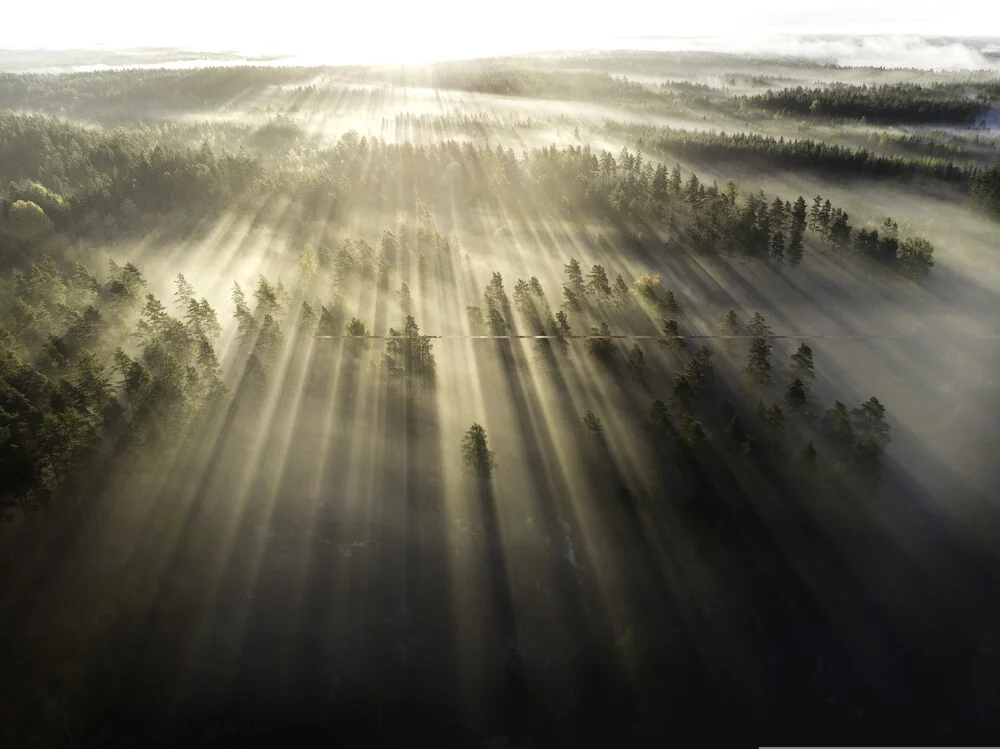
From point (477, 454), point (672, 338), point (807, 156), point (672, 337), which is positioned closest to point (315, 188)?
point (672, 338)

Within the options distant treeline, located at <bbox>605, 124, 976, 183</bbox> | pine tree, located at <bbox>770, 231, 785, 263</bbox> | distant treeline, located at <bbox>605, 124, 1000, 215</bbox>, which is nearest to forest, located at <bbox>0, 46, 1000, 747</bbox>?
pine tree, located at <bbox>770, 231, 785, 263</bbox>

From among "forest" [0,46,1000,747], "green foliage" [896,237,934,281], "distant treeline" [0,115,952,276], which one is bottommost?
"forest" [0,46,1000,747]

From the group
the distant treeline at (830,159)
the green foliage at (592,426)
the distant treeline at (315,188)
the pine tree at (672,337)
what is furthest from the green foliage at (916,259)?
the green foliage at (592,426)

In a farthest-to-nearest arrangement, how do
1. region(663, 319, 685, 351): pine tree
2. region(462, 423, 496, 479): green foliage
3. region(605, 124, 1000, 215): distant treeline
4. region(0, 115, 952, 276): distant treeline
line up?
1. region(605, 124, 1000, 215): distant treeline
2. region(0, 115, 952, 276): distant treeline
3. region(663, 319, 685, 351): pine tree
4. region(462, 423, 496, 479): green foliage

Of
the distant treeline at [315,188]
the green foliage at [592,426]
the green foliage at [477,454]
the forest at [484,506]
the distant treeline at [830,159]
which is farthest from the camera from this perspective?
the distant treeline at [830,159]

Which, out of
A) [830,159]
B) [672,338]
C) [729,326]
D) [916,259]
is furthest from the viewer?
[830,159]

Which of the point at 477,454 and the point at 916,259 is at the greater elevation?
the point at 916,259

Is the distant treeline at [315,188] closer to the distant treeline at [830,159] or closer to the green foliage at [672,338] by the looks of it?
the distant treeline at [830,159]

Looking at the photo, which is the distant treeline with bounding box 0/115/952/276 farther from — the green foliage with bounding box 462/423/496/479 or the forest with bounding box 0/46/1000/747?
the green foliage with bounding box 462/423/496/479

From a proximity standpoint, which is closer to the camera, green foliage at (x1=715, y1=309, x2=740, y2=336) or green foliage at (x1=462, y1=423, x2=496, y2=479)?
green foliage at (x1=462, y1=423, x2=496, y2=479)

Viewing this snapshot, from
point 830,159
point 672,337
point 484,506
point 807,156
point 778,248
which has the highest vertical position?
point 807,156

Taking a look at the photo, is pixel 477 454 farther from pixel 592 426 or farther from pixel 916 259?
pixel 916 259
